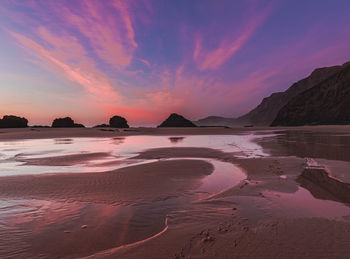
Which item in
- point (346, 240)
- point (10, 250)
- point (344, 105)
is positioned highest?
point (344, 105)

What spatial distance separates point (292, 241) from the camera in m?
3.33

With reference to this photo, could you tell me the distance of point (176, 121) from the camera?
417 feet

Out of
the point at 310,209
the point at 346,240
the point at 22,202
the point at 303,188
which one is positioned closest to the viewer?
the point at 346,240

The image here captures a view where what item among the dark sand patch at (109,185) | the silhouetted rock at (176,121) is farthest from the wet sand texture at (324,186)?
the silhouetted rock at (176,121)

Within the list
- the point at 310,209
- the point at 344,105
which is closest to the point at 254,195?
the point at 310,209

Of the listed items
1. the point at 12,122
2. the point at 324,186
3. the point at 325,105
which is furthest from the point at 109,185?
the point at 325,105

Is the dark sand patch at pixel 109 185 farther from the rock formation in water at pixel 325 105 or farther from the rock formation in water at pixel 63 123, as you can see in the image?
the rock formation in water at pixel 325 105

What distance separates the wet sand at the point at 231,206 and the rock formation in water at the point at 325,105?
8970 centimetres

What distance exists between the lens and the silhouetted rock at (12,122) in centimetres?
5269

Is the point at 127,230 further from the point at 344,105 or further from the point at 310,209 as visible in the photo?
the point at 344,105

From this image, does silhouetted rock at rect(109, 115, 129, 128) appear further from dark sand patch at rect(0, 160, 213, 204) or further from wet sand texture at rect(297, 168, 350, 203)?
wet sand texture at rect(297, 168, 350, 203)

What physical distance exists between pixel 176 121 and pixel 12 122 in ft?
284

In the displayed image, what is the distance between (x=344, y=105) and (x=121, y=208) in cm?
10620

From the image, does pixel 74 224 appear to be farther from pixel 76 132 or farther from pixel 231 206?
pixel 76 132
